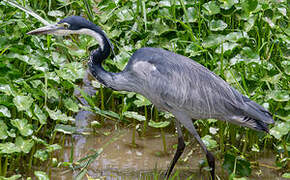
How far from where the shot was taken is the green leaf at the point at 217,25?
4.67 metres

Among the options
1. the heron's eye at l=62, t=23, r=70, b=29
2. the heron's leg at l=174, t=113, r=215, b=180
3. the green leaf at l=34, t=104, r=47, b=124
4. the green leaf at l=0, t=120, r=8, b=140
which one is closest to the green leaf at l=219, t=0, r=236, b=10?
the heron's leg at l=174, t=113, r=215, b=180

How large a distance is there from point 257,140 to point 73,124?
1.59m

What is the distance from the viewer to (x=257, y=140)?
4.35 m

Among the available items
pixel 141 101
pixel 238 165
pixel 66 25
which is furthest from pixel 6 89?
pixel 238 165

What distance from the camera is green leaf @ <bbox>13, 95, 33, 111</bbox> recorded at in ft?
12.1

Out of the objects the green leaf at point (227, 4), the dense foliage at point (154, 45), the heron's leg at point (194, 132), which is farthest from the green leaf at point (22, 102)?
the green leaf at point (227, 4)

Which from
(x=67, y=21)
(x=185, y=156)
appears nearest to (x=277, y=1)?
(x=185, y=156)

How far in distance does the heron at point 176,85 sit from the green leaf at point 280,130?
57 millimetres

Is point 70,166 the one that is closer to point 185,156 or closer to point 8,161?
point 8,161

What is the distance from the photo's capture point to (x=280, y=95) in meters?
4.04

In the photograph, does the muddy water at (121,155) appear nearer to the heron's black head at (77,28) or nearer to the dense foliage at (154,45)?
the dense foliage at (154,45)

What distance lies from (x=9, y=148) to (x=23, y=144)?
116mm

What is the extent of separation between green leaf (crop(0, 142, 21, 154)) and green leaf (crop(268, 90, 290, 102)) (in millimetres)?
1934

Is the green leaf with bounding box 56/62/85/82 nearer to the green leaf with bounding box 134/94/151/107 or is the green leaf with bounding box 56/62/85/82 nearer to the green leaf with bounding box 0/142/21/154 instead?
the green leaf with bounding box 134/94/151/107
